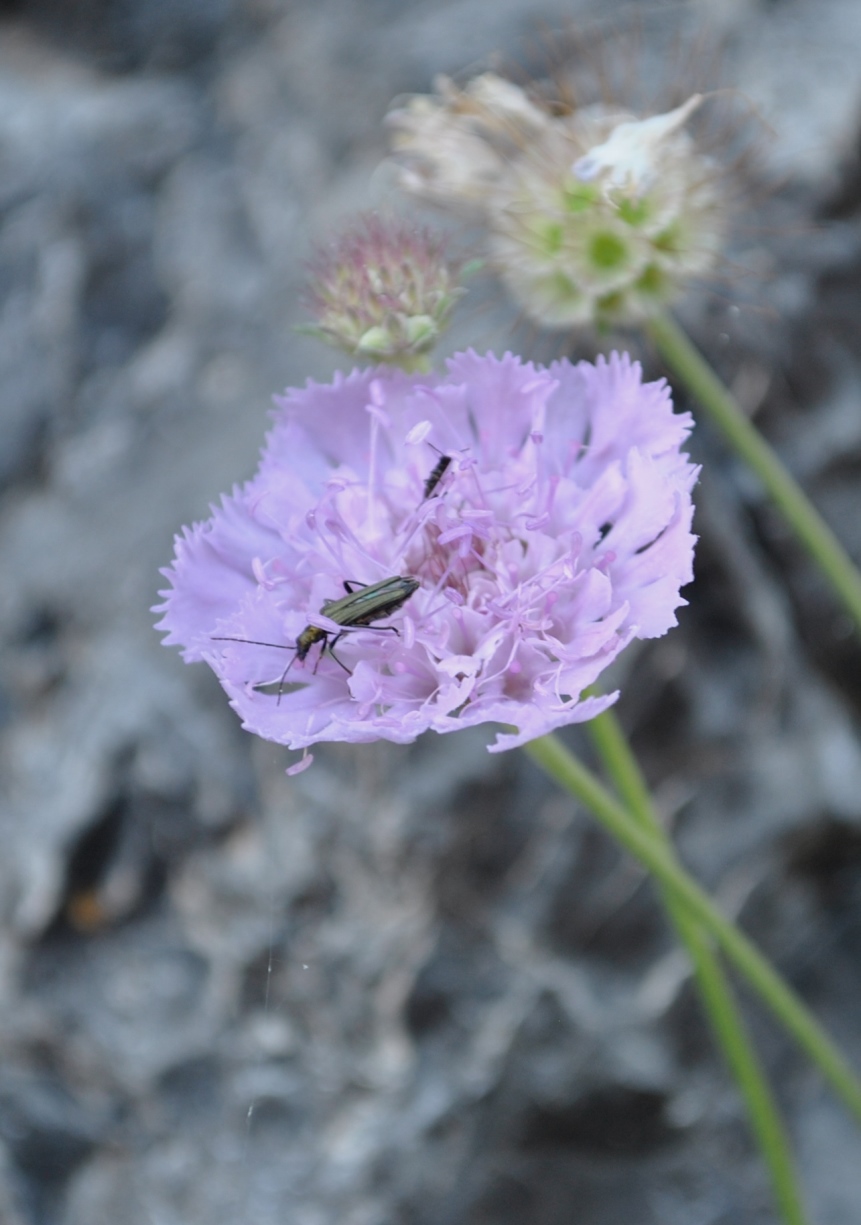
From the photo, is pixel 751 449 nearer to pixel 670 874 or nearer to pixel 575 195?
pixel 575 195

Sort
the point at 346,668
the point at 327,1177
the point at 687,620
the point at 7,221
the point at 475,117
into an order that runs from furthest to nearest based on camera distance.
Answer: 1. the point at 7,221
2. the point at 687,620
3. the point at 327,1177
4. the point at 475,117
5. the point at 346,668

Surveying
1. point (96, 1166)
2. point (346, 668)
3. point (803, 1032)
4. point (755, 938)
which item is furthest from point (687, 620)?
point (96, 1166)

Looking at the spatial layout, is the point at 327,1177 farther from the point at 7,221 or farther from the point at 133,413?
the point at 7,221

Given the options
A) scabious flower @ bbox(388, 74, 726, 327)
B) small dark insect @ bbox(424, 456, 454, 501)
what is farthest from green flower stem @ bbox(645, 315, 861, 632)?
small dark insect @ bbox(424, 456, 454, 501)

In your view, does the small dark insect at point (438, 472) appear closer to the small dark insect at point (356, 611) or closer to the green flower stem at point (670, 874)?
the small dark insect at point (356, 611)

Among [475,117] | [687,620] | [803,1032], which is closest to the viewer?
[803,1032]

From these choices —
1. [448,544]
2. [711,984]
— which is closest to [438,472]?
[448,544]
